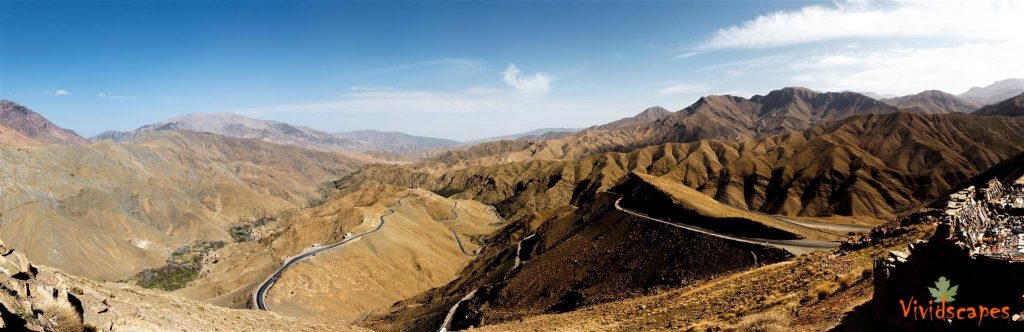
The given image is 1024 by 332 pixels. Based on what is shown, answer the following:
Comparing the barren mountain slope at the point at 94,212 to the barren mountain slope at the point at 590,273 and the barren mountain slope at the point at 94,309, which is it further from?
the barren mountain slope at the point at 94,309

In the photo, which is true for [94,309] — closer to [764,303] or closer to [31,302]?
[31,302]

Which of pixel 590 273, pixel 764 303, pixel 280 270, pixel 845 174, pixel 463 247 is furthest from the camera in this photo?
pixel 845 174

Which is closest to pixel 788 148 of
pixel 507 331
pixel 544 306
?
pixel 544 306

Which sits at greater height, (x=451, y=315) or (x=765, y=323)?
(x=765, y=323)

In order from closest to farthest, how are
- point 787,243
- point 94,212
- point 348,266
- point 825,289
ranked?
point 825,289 → point 787,243 → point 348,266 → point 94,212

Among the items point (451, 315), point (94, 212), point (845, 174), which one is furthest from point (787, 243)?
point (94, 212)

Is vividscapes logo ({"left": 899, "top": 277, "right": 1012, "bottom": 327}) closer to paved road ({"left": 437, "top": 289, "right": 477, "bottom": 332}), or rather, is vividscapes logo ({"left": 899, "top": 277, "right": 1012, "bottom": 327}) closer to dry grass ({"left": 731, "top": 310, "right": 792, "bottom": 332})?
dry grass ({"left": 731, "top": 310, "right": 792, "bottom": 332})

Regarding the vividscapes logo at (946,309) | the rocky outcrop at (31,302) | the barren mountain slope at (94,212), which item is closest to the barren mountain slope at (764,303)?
the vividscapes logo at (946,309)

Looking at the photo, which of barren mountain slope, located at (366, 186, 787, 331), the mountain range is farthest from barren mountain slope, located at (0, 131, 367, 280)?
barren mountain slope, located at (366, 186, 787, 331)
